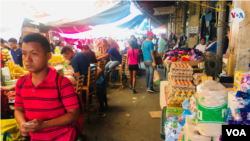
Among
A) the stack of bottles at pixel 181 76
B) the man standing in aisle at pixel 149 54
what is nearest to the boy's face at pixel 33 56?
the stack of bottles at pixel 181 76

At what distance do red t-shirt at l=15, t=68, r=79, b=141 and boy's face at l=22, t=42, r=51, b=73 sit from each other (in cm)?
13

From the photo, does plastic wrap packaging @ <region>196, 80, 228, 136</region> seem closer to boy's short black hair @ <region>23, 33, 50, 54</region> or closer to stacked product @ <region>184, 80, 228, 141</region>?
stacked product @ <region>184, 80, 228, 141</region>

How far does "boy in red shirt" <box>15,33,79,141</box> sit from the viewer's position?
1.46m

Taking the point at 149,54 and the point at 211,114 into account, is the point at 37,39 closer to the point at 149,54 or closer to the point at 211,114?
the point at 211,114

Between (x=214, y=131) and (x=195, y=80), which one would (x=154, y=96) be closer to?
(x=195, y=80)

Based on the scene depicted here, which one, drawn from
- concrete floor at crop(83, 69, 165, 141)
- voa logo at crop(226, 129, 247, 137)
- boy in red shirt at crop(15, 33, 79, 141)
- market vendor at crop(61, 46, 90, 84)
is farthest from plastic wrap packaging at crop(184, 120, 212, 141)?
market vendor at crop(61, 46, 90, 84)

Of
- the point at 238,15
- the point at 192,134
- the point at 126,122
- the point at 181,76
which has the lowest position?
the point at 126,122

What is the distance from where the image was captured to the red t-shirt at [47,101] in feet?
4.83

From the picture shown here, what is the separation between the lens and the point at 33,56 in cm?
146

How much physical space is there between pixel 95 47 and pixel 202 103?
1268 centimetres

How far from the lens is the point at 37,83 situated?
153cm

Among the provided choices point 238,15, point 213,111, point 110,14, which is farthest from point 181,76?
point 110,14

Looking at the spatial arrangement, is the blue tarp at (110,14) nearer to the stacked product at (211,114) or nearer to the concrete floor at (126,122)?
the concrete floor at (126,122)

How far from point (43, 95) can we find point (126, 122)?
3003mm
